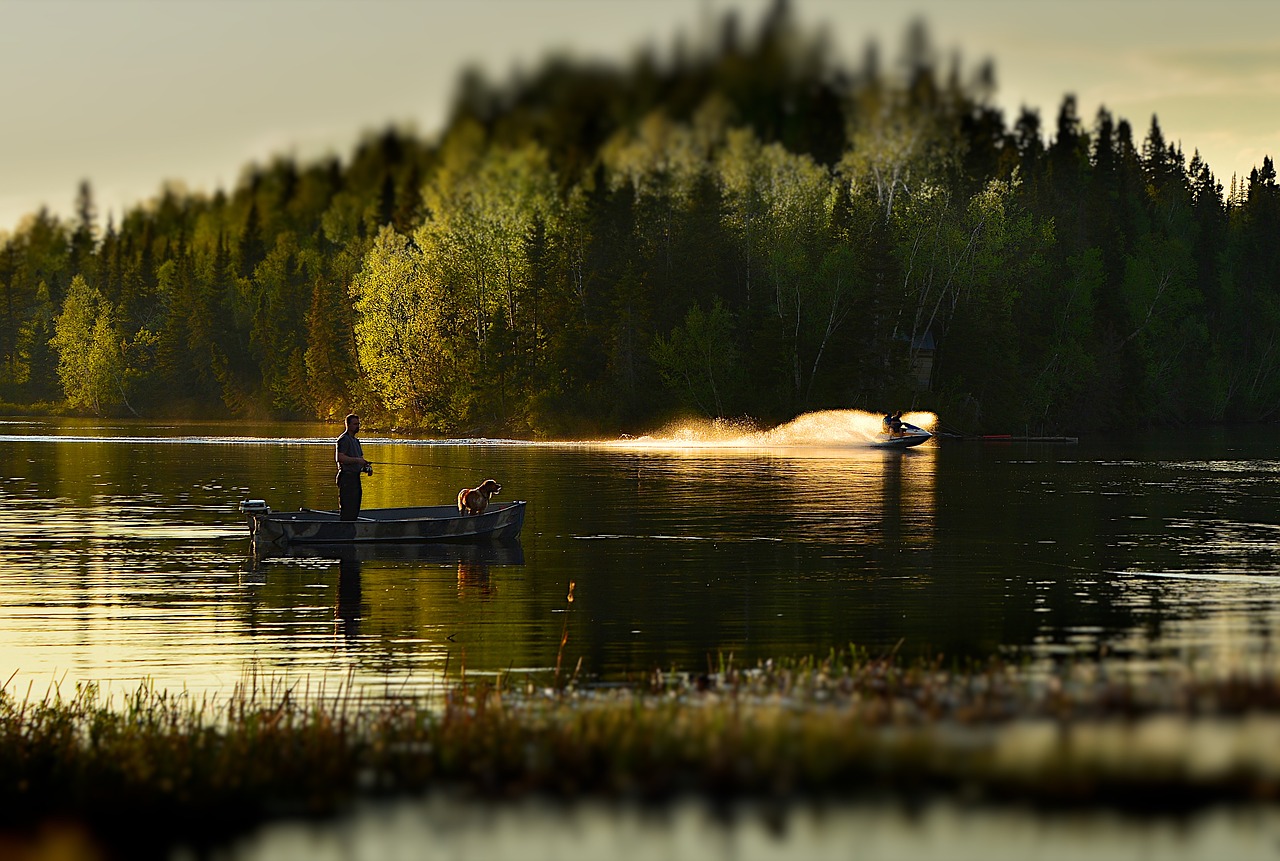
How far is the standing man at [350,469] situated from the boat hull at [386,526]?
40cm

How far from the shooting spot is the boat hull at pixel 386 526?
130 ft

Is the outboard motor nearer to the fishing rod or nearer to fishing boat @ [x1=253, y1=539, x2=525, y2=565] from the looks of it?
fishing boat @ [x1=253, y1=539, x2=525, y2=565]

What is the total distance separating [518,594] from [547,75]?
113 meters

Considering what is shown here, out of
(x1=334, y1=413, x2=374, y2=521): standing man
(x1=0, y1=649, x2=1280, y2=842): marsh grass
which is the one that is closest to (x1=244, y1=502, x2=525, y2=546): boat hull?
(x1=334, y1=413, x2=374, y2=521): standing man

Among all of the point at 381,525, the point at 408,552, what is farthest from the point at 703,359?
the point at 381,525

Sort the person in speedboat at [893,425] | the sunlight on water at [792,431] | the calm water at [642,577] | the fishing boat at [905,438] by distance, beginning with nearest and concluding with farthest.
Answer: the calm water at [642,577] → the fishing boat at [905,438] → the person in speedboat at [893,425] → the sunlight on water at [792,431]

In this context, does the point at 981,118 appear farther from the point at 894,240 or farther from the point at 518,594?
the point at 518,594

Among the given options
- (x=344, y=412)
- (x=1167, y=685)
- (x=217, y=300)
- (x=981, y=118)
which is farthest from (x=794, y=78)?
(x=1167, y=685)

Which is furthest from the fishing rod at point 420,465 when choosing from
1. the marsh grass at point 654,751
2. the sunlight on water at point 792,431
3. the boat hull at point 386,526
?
the marsh grass at point 654,751

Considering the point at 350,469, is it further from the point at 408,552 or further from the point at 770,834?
the point at 770,834

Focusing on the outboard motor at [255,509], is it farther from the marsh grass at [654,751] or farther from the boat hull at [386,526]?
the marsh grass at [654,751]

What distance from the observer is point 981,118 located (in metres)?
168

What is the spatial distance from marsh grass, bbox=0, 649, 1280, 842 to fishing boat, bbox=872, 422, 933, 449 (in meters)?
83.2

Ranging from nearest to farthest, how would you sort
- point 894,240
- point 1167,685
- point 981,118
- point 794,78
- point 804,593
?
point 1167,685 → point 804,593 → point 894,240 → point 794,78 → point 981,118
